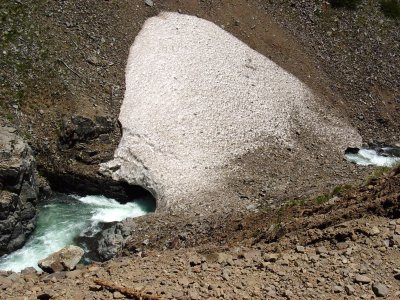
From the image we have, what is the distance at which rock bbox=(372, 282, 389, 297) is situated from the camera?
1087cm

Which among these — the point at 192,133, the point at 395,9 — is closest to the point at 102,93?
the point at 192,133

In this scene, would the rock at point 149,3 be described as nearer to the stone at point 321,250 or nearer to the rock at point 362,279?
the stone at point 321,250

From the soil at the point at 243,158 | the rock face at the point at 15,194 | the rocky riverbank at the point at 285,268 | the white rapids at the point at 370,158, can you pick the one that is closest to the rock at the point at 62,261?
the soil at the point at 243,158

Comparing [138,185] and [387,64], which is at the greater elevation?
[387,64]

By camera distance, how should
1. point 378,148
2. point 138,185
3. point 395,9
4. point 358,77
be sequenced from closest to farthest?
1. point 138,185
2. point 378,148
3. point 358,77
4. point 395,9

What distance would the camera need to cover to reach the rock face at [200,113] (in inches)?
1134

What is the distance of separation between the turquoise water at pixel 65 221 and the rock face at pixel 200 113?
178cm

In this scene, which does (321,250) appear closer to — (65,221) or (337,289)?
(337,289)

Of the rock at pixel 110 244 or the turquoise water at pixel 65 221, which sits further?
the turquoise water at pixel 65 221

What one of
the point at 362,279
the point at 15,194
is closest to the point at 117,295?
the point at 362,279

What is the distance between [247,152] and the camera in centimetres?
3070

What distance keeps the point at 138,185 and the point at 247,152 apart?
7.08 meters

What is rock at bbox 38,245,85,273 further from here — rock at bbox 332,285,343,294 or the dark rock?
the dark rock

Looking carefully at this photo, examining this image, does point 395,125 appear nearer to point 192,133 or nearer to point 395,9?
point 395,9
